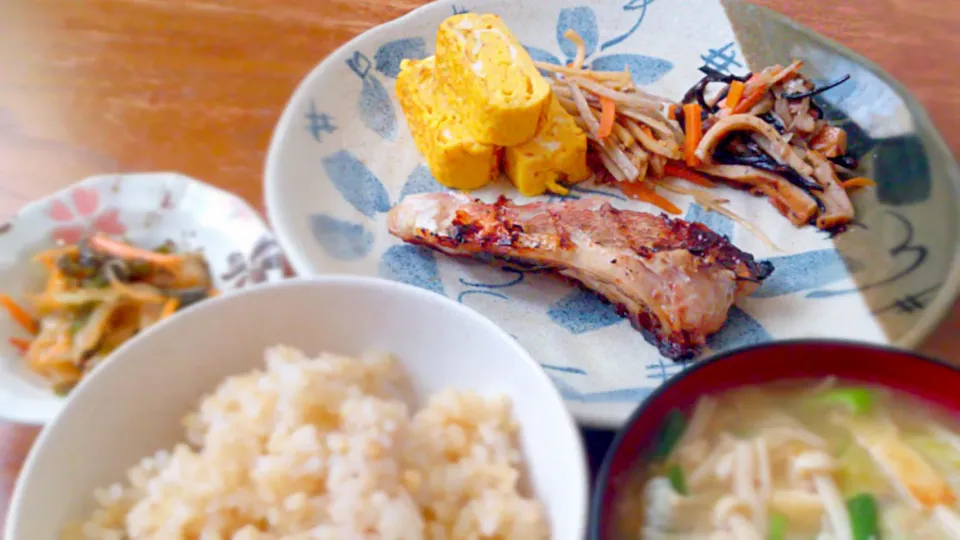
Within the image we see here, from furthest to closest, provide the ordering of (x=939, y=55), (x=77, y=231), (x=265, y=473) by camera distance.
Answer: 1. (x=939, y=55)
2. (x=77, y=231)
3. (x=265, y=473)

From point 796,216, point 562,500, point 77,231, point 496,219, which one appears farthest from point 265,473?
point 796,216

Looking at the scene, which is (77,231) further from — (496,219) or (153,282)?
(496,219)

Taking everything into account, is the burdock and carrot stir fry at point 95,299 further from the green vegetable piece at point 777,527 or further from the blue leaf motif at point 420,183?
the green vegetable piece at point 777,527

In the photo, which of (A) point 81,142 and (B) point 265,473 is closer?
(B) point 265,473

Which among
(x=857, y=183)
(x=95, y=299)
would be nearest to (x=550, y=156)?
(x=857, y=183)

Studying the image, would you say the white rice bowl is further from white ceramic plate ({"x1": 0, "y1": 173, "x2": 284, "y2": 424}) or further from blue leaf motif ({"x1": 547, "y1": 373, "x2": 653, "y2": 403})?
white ceramic plate ({"x1": 0, "y1": 173, "x2": 284, "y2": 424})

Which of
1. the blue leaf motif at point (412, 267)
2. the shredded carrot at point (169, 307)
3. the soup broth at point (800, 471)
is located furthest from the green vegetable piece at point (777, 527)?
the shredded carrot at point (169, 307)
